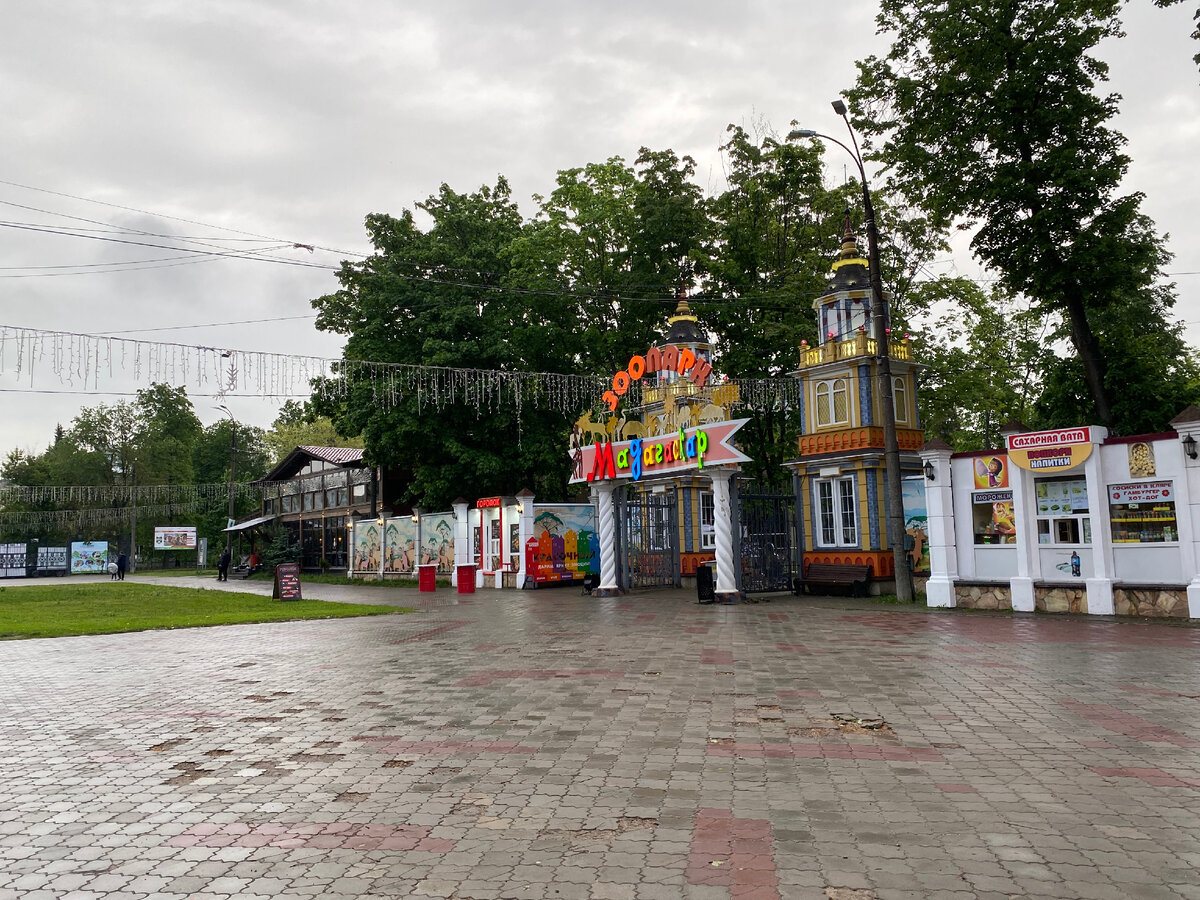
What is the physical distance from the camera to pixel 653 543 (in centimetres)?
2898

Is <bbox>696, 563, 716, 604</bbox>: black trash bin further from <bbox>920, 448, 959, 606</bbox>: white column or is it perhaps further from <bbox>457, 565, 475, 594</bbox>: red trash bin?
<bbox>457, 565, 475, 594</bbox>: red trash bin

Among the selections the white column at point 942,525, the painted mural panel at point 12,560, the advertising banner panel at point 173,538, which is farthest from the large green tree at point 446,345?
the advertising banner panel at point 173,538

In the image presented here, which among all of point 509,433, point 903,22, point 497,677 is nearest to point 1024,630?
point 497,677

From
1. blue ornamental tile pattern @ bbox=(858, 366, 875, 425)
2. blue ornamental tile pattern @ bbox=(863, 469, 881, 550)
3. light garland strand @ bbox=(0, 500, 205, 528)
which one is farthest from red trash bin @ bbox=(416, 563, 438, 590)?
light garland strand @ bbox=(0, 500, 205, 528)

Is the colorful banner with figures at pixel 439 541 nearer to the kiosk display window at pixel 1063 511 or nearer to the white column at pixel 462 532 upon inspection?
the white column at pixel 462 532

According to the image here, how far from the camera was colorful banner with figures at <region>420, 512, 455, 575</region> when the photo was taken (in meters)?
34.9

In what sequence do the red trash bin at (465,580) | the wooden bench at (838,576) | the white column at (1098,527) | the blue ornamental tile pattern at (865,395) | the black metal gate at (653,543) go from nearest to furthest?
the white column at (1098,527)
the wooden bench at (838,576)
the blue ornamental tile pattern at (865,395)
the black metal gate at (653,543)
the red trash bin at (465,580)

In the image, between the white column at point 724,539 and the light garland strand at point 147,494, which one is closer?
the white column at point 724,539

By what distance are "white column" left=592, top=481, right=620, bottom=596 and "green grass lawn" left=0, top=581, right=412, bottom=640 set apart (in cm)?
645

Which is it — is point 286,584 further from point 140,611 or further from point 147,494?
point 147,494

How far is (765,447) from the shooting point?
34531mm

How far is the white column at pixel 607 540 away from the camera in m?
25.6

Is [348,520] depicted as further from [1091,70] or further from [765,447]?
[1091,70]

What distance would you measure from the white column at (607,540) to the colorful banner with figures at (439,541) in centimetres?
1065
